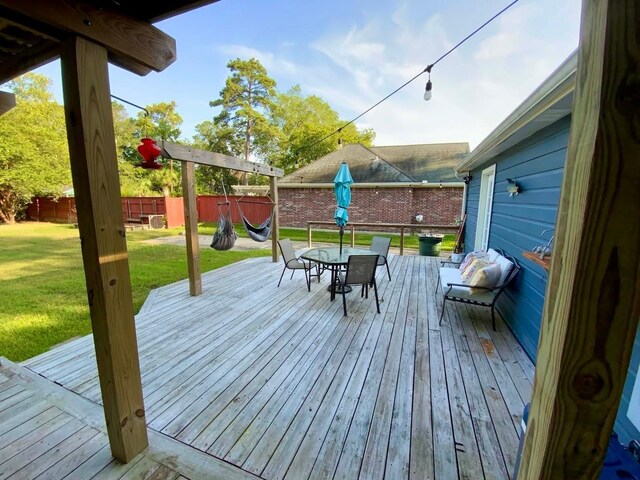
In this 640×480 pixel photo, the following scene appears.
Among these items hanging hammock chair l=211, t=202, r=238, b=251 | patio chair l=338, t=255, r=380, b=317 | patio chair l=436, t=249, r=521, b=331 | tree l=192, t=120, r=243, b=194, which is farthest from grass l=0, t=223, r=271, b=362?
tree l=192, t=120, r=243, b=194

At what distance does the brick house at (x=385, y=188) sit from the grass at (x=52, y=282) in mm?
5203

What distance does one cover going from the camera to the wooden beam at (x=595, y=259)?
55cm

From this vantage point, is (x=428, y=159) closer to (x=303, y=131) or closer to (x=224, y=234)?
(x=224, y=234)

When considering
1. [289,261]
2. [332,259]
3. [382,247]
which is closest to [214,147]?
[289,261]

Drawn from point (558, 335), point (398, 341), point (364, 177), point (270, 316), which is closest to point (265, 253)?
point (270, 316)

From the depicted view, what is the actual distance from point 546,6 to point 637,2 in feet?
14.0

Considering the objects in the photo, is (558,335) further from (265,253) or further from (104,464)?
(265,253)

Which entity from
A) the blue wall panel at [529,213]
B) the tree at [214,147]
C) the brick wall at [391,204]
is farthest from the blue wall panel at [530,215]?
the tree at [214,147]

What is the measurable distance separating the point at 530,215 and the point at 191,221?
436 cm

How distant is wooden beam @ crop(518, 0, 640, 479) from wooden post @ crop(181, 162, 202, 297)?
4192mm

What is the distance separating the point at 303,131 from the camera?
72.0 feet

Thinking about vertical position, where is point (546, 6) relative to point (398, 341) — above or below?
above

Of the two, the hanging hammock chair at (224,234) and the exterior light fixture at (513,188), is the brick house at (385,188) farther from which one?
the exterior light fixture at (513,188)

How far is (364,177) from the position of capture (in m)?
12.2
